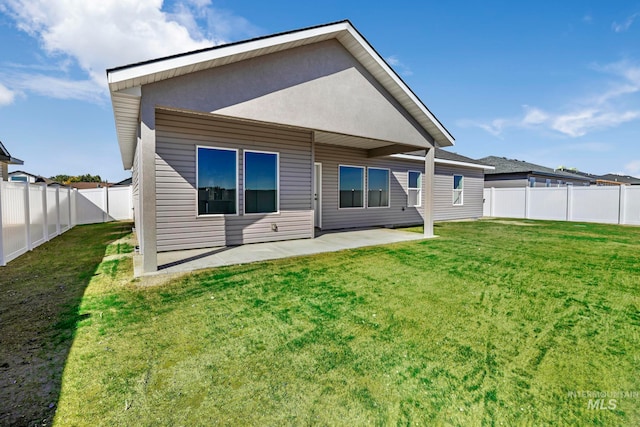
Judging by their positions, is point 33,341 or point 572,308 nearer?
point 33,341

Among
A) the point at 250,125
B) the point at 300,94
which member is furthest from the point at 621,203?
the point at 250,125

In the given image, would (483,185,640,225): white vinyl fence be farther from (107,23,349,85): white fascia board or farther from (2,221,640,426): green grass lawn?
(107,23,349,85): white fascia board

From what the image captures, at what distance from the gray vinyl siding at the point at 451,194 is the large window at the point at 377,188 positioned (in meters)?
2.98

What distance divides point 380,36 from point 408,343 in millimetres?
11976

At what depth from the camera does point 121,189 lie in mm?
16203

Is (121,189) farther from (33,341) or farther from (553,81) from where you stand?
(553,81)

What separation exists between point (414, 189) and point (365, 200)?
3055 millimetres

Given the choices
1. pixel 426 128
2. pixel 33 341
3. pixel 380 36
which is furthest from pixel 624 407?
pixel 380 36

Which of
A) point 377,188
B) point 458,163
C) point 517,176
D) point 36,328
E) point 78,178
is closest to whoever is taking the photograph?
point 36,328

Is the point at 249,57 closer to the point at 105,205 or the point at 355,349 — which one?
the point at 355,349

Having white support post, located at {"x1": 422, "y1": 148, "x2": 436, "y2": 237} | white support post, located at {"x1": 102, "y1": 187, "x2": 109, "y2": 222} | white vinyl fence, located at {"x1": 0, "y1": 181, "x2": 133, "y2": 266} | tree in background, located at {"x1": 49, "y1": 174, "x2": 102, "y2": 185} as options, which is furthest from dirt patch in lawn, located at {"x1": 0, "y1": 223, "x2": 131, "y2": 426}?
tree in background, located at {"x1": 49, "y1": 174, "x2": 102, "y2": 185}

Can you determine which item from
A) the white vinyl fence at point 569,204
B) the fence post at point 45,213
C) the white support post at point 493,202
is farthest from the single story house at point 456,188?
the fence post at point 45,213

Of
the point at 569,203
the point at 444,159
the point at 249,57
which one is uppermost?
the point at 249,57

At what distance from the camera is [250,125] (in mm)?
6980
